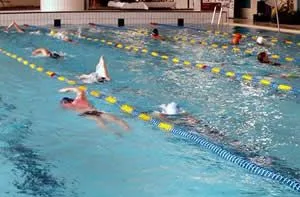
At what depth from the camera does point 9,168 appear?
4.96 metres

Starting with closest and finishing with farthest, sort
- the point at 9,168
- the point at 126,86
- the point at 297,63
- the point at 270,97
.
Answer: the point at 9,168
the point at 270,97
the point at 126,86
the point at 297,63

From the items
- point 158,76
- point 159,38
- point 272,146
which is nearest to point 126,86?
point 158,76

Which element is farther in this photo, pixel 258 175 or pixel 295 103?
pixel 295 103

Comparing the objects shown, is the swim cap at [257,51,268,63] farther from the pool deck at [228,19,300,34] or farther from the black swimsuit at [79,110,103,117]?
the pool deck at [228,19,300,34]

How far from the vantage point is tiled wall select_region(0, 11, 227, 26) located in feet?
59.5

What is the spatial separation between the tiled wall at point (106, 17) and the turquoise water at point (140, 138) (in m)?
7.75

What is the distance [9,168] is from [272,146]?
8.61 feet

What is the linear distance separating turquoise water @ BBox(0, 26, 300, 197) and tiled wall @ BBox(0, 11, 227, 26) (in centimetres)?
775

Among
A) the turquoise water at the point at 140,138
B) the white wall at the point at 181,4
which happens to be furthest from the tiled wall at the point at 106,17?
the turquoise water at the point at 140,138

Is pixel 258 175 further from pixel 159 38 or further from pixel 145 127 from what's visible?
pixel 159 38

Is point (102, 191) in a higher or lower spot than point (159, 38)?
lower

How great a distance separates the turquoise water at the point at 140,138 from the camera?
4.67 metres

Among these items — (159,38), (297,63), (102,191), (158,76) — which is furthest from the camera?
(159,38)

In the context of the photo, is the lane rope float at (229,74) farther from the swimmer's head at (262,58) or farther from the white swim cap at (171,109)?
the white swim cap at (171,109)
